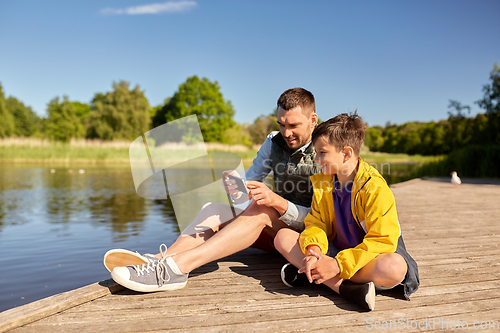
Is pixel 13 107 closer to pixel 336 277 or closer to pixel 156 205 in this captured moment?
pixel 156 205

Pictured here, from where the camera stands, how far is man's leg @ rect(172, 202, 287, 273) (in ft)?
6.58

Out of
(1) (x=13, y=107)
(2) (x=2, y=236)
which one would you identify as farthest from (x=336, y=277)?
(1) (x=13, y=107)

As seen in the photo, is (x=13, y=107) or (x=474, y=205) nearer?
(x=474, y=205)

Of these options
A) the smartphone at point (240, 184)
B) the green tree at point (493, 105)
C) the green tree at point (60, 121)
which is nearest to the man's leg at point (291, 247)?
the smartphone at point (240, 184)

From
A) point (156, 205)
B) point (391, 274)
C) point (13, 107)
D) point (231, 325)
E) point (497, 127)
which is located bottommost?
point (156, 205)

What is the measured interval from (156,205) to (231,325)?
23.1 feet

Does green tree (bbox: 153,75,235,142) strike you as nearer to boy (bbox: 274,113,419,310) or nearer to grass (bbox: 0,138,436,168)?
grass (bbox: 0,138,436,168)

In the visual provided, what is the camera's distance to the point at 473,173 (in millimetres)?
11789

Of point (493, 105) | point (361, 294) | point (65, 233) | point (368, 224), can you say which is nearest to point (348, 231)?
point (368, 224)

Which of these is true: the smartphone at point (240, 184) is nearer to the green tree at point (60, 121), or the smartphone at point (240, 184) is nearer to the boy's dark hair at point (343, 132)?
the boy's dark hair at point (343, 132)

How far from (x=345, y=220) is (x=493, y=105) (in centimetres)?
1585

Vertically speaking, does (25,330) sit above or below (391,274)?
below

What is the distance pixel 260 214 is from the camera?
7.19 feet

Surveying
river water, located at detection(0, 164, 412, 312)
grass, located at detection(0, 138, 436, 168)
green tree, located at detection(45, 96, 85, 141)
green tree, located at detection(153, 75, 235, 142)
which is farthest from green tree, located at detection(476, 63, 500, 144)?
green tree, located at detection(45, 96, 85, 141)
